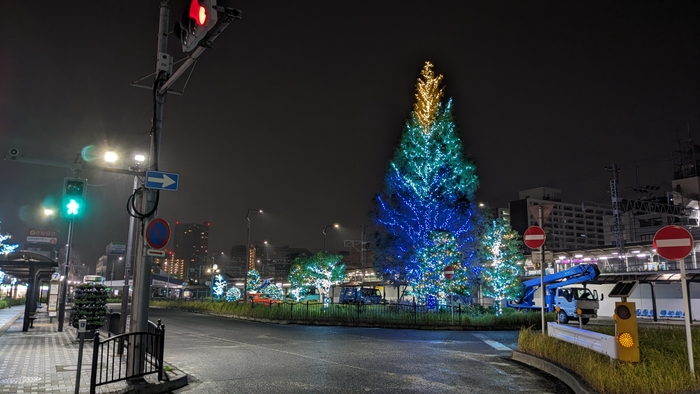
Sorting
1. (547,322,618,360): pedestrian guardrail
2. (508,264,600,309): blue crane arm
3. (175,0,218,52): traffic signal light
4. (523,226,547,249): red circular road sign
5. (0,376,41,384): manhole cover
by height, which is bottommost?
(0,376,41,384): manhole cover

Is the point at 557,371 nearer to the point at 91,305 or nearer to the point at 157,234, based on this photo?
the point at 157,234

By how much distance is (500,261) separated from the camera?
31.9 m

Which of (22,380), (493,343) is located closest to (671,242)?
(493,343)

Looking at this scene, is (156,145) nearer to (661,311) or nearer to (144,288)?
(144,288)

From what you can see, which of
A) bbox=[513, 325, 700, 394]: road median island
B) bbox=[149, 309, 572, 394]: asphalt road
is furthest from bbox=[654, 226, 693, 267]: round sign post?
bbox=[149, 309, 572, 394]: asphalt road

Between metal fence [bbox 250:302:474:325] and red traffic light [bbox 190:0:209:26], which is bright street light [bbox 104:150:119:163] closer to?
red traffic light [bbox 190:0:209:26]

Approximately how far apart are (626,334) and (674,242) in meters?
1.76

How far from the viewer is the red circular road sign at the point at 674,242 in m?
8.31

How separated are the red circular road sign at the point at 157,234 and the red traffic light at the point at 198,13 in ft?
13.3

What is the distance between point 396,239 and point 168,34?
24496 millimetres

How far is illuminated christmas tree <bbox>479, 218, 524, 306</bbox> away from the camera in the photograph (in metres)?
31.2

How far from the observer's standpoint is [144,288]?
9.76 m

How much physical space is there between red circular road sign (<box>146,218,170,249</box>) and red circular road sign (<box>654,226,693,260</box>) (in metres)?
8.56

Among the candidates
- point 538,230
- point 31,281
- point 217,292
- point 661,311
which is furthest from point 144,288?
point 217,292
